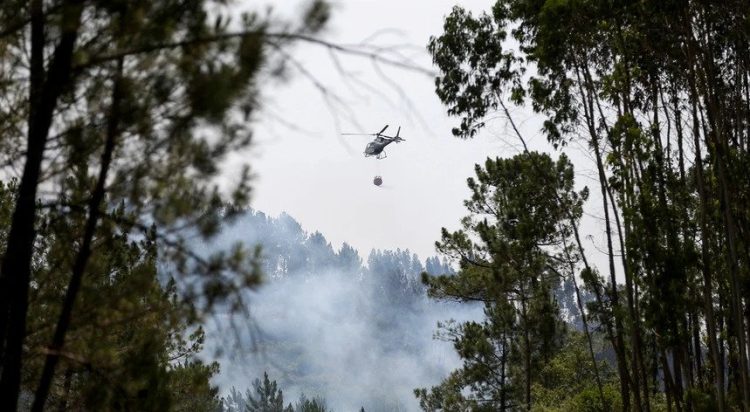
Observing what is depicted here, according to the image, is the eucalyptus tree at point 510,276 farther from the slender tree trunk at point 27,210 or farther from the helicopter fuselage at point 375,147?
the helicopter fuselage at point 375,147

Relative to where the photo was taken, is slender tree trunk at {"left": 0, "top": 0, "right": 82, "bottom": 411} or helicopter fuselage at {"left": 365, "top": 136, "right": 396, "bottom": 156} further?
helicopter fuselage at {"left": 365, "top": 136, "right": 396, "bottom": 156}

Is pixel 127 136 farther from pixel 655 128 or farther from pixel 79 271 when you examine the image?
pixel 655 128

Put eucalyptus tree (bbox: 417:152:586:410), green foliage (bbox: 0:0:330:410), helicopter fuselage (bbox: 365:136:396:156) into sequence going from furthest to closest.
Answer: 1. helicopter fuselage (bbox: 365:136:396:156)
2. eucalyptus tree (bbox: 417:152:586:410)
3. green foliage (bbox: 0:0:330:410)

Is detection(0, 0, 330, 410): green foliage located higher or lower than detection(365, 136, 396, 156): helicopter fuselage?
lower

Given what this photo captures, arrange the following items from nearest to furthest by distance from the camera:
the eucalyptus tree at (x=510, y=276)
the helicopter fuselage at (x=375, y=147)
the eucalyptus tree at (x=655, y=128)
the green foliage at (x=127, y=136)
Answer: the green foliage at (x=127, y=136) → the eucalyptus tree at (x=655, y=128) → the eucalyptus tree at (x=510, y=276) → the helicopter fuselage at (x=375, y=147)

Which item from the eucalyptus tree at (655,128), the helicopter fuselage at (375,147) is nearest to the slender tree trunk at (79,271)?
the eucalyptus tree at (655,128)

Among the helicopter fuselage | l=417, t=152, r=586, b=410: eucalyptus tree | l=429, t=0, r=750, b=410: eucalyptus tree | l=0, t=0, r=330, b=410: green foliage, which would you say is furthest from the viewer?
the helicopter fuselage

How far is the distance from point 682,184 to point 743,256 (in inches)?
47.6

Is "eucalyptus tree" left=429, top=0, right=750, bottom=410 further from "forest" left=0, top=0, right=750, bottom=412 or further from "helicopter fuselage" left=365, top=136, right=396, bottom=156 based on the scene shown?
"helicopter fuselage" left=365, top=136, right=396, bottom=156

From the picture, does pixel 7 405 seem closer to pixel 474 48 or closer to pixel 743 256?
pixel 743 256

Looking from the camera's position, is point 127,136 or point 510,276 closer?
point 127,136

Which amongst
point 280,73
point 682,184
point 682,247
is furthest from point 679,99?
point 280,73

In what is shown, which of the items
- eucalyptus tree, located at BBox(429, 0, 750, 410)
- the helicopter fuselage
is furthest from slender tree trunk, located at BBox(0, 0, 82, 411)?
the helicopter fuselage

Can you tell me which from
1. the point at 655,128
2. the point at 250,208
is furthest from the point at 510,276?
the point at 250,208
